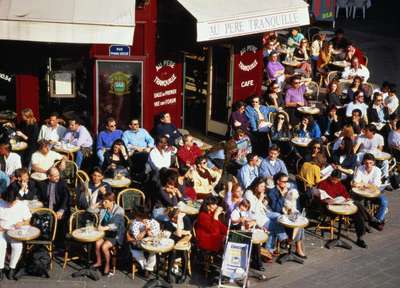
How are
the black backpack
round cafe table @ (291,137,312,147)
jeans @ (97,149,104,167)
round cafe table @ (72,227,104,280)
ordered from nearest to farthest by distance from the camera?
round cafe table @ (72,227,104,280) → the black backpack → jeans @ (97,149,104,167) → round cafe table @ (291,137,312,147)

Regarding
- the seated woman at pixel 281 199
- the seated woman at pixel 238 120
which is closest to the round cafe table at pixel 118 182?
the seated woman at pixel 281 199

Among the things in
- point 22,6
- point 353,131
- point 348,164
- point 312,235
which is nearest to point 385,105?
point 353,131

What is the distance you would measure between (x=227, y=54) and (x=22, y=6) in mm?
5327

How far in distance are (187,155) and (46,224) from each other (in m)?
3.84

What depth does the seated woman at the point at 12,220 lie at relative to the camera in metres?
15.7

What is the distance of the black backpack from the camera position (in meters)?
15.7

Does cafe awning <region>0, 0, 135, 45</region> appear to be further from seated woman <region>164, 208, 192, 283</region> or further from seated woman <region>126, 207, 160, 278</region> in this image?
seated woman <region>126, 207, 160, 278</region>

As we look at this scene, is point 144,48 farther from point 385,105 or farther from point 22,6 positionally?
point 385,105

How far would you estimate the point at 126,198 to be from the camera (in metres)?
17.3

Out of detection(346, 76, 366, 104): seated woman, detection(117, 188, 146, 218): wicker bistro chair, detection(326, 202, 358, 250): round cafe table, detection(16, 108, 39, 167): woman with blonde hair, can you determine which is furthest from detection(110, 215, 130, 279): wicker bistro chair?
detection(346, 76, 366, 104): seated woman

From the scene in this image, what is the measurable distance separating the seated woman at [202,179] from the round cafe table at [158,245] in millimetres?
2386

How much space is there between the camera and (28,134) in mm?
19562

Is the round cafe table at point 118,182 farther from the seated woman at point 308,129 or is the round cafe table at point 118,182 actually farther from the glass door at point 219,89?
the glass door at point 219,89

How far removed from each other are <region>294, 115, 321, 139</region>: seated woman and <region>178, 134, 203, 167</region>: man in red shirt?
104 inches
